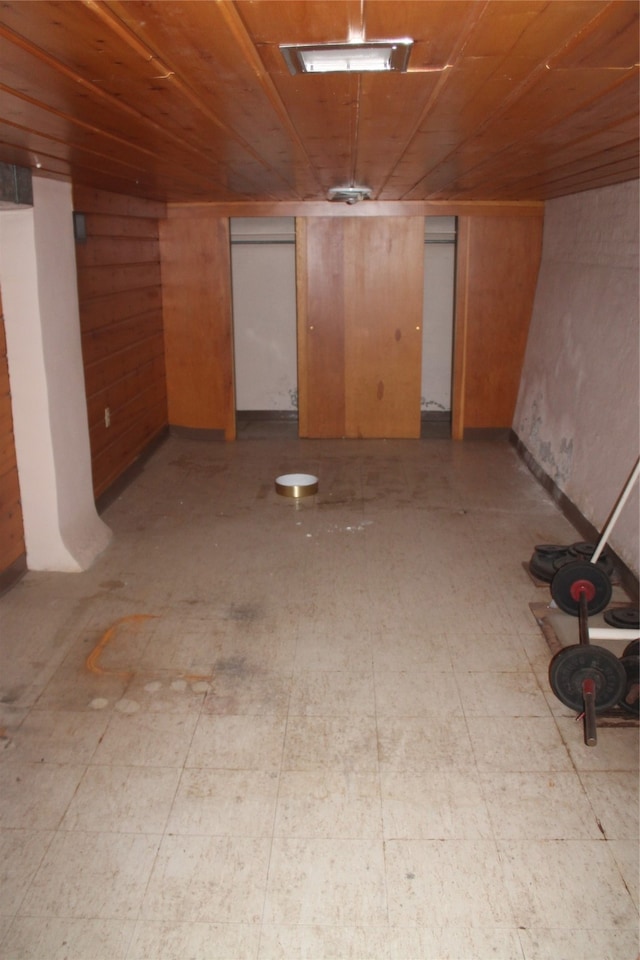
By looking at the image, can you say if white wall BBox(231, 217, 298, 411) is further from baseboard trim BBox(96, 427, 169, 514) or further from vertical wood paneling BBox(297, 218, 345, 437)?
baseboard trim BBox(96, 427, 169, 514)

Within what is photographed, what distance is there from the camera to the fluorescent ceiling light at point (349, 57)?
151 centimetres

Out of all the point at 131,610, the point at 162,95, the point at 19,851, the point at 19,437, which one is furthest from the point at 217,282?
the point at 19,851

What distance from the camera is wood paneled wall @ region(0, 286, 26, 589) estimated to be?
149 inches

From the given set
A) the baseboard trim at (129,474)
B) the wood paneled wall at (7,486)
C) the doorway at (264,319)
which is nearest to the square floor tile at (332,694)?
the wood paneled wall at (7,486)

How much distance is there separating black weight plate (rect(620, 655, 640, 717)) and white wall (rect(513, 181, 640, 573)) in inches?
36.9

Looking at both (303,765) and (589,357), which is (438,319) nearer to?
(589,357)

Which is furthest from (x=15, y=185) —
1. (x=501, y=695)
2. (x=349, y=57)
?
(x=501, y=695)

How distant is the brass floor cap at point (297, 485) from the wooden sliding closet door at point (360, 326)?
155cm

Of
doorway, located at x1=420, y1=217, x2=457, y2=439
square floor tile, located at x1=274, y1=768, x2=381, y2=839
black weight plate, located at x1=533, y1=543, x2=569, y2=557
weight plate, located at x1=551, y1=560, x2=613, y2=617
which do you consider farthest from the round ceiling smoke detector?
square floor tile, located at x1=274, y1=768, x2=381, y2=839

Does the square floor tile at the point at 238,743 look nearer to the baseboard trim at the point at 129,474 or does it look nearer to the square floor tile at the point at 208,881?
the square floor tile at the point at 208,881

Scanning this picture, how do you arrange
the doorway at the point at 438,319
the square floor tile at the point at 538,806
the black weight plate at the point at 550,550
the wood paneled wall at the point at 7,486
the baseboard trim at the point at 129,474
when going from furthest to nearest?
1. the doorway at the point at 438,319
2. the baseboard trim at the point at 129,474
3. the black weight plate at the point at 550,550
4. the wood paneled wall at the point at 7,486
5. the square floor tile at the point at 538,806

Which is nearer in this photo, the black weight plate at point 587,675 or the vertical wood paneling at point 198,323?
the black weight plate at point 587,675

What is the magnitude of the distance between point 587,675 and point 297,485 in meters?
2.80

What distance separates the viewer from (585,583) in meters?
3.45
